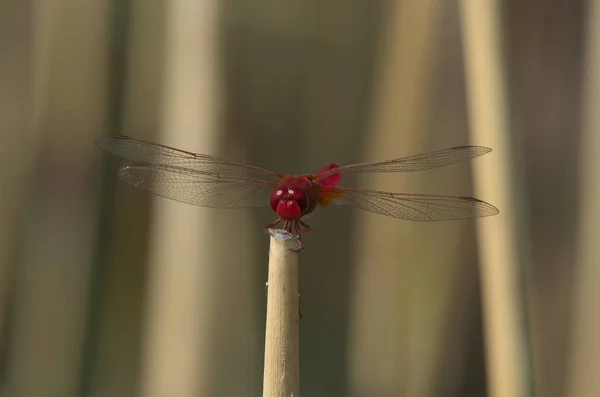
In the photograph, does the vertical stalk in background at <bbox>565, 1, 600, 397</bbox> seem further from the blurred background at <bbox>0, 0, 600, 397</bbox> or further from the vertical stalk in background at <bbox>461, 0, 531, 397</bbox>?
the vertical stalk in background at <bbox>461, 0, 531, 397</bbox>

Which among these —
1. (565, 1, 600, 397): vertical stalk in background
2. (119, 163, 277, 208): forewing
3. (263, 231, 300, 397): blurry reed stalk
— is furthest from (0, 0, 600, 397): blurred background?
(263, 231, 300, 397): blurry reed stalk

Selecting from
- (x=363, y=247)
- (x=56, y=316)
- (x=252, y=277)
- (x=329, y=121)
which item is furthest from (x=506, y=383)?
(x=56, y=316)

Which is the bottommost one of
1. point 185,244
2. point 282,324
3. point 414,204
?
point 282,324

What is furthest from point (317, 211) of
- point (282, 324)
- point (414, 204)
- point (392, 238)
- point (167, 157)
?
point (282, 324)

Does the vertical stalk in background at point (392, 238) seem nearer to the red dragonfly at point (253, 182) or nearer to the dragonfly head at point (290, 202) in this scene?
the red dragonfly at point (253, 182)

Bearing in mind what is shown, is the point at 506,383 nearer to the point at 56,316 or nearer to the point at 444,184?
the point at 444,184

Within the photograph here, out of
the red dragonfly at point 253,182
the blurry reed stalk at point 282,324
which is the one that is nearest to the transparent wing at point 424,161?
the red dragonfly at point 253,182

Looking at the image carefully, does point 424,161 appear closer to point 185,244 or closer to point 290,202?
point 290,202
